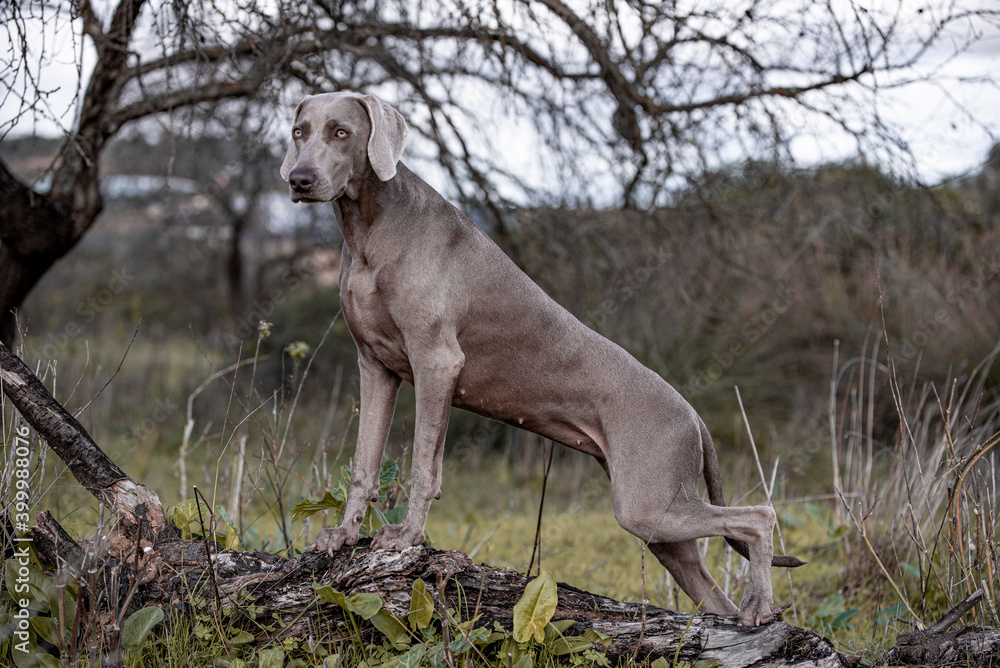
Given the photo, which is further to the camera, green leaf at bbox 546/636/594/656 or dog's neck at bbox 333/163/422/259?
dog's neck at bbox 333/163/422/259

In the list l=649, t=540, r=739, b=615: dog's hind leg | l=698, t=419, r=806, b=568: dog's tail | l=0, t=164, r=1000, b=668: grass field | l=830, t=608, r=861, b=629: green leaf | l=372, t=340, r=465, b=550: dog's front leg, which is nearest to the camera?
l=372, t=340, r=465, b=550: dog's front leg

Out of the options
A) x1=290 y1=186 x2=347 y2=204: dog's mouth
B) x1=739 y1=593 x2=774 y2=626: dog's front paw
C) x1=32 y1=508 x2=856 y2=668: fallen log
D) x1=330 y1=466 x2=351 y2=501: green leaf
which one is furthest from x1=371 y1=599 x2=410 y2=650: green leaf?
x1=290 y1=186 x2=347 y2=204: dog's mouth

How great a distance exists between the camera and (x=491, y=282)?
282cm

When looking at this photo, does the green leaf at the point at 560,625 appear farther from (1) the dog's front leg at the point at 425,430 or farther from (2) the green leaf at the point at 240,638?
(2) the green leaf at the point at 240,638

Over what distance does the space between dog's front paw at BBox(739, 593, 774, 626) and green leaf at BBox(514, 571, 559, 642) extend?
675mm

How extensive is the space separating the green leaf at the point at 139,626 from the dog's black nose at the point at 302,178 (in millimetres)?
1376

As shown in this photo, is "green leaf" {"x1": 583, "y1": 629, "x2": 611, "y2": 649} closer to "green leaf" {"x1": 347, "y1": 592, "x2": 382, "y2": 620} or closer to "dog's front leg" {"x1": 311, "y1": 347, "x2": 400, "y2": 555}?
"green leaf" {"x1": 347, "y1": 592, "x2": 382, "y2": 620}

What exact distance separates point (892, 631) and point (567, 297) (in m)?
3.78

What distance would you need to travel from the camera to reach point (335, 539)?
107 inches

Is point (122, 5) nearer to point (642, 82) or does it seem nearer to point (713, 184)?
point (642, 82)

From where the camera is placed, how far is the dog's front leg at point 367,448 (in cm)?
275

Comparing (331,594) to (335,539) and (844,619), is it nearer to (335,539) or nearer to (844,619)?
(335,539)

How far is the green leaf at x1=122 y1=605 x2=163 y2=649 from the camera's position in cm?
249

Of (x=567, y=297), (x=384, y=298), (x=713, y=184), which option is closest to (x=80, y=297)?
(x=567, y=297)
